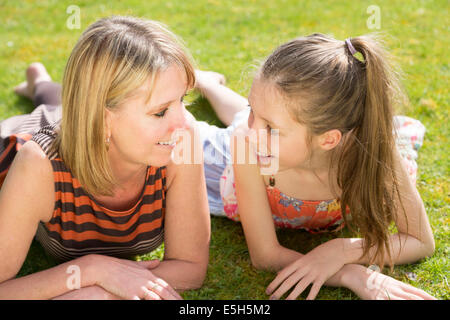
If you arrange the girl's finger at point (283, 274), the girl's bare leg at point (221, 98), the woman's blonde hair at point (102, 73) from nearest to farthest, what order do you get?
the woman's blonde hair at point (102, 73)
the girl's finger at point (283, 274)
the girl's bare leg at point (221, 98)

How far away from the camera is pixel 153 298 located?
108 inches

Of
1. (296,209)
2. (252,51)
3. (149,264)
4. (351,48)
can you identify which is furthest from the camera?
(252,51)

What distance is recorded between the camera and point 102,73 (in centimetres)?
254

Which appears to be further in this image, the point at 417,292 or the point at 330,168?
the point at 330,168

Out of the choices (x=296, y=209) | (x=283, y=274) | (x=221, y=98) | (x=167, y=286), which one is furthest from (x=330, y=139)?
(x=221, y=98)

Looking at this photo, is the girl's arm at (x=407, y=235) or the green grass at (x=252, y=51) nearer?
the girl's arm at (x=407, y=235)

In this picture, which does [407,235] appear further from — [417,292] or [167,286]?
[167,286]

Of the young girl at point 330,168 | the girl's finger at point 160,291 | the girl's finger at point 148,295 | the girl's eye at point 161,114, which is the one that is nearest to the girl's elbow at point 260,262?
the young girl at point 330,168

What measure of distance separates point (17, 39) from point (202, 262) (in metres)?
5.27

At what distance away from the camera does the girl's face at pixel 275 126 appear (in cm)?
294

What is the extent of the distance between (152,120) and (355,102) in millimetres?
1119

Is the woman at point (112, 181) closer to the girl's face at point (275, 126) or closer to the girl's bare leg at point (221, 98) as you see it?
the girl's face at point (275, 126)

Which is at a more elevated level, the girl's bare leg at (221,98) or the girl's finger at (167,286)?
the girl's bare leg at (221,98)

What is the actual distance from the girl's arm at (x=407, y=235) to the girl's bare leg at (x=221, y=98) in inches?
71.9
